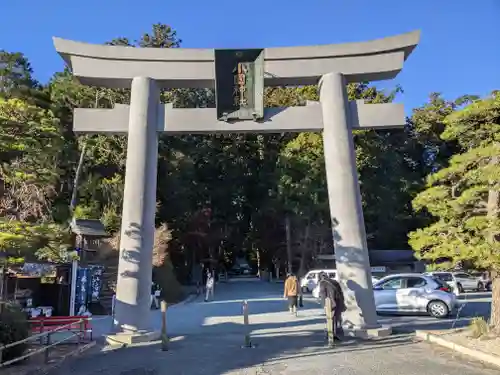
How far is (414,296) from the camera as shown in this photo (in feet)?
55.9

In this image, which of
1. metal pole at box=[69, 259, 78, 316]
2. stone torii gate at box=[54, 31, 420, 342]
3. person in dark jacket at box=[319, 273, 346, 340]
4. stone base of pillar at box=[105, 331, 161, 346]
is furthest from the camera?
metal pole at box=[69, 259, 78, 316]

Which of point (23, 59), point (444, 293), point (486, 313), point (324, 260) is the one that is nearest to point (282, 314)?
point (444, 293)

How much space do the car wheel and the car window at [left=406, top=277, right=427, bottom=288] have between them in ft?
2.71

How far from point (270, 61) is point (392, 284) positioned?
10.0 m

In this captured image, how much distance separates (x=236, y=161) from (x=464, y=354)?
35517 mm

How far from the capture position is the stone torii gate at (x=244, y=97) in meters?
12.2

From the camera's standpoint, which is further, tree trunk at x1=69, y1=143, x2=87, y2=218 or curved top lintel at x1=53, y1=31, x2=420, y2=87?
tree trunk at x1=69, y1=143, x2=87, y2=218

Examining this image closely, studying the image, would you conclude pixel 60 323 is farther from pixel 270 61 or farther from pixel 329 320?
pixel 270 61

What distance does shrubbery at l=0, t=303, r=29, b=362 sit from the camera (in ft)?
27.7

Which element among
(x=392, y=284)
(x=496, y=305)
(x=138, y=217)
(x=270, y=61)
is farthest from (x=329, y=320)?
(x=392, y=284)

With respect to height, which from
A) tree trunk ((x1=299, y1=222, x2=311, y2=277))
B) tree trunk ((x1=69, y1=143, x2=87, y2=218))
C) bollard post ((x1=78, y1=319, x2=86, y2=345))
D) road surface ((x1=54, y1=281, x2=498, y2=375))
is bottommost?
road surface ((x1=54, y1=281, x2=498, y2=375))

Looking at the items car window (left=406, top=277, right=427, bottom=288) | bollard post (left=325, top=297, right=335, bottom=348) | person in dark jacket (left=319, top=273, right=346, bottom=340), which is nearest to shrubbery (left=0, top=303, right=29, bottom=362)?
bollard post (left=325, top=297, right=335, bottom=348)

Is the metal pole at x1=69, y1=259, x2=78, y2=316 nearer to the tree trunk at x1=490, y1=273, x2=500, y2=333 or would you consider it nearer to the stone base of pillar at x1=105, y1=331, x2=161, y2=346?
the stone base of pillar at x1=105, y1=331, x2=161, y2=346

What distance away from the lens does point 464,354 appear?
9203 mm
